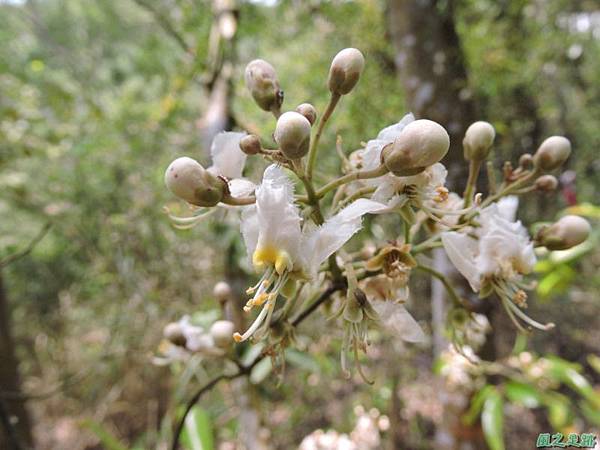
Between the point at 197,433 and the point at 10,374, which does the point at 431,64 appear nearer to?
the point at 197,433

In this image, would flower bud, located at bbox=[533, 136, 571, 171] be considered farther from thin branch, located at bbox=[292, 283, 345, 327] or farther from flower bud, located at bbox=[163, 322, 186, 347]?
flower bud, located at bbox=[163, 322, 186, 347]

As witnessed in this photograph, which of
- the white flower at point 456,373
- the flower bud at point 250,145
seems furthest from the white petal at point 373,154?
the white flower at point 456,373

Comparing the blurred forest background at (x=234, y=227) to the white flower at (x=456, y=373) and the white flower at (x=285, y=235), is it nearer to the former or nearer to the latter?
the white flower at (x=456, y=373)

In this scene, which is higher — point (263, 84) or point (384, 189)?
point (263, 84)

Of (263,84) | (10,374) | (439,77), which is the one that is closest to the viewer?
(263,84)

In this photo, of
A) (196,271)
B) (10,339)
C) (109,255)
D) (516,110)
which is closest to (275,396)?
(196,271)

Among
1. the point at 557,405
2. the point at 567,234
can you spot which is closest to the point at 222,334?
the point at 567,234

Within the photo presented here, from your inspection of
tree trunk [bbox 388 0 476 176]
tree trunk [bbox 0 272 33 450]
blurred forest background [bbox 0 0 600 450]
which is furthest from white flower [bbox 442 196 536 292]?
tree trunk [bbox 0 272 33 450]
